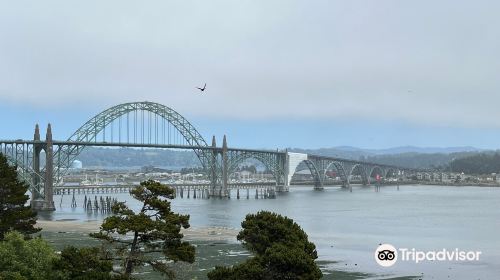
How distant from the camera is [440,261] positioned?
160 ft

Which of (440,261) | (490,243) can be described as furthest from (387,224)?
(440,261)

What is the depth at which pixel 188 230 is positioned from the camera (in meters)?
69.6

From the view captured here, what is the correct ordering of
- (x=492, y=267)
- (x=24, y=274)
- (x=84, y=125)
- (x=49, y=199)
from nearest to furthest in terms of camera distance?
1. (x=24, y=274)
2. (x=492, y=267)
3. (x=49, y=199)
4. (x=84, y=125)

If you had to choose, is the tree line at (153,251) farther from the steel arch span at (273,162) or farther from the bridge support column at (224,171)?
the steel arch span at (273,162)

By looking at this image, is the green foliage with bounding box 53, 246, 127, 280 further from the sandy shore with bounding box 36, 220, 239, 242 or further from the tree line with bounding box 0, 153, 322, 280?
the sandy shore with bounding box 36, 220, 239, 242

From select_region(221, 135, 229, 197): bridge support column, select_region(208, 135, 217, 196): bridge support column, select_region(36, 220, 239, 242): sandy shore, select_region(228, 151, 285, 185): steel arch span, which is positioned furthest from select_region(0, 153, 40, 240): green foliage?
select_region(228, 151, 285, 185): steel arch span

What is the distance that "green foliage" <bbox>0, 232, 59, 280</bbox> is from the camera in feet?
80.6

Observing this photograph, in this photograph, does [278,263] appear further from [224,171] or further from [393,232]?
→ [224,171]

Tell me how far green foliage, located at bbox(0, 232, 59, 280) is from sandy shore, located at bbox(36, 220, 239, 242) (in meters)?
34.2

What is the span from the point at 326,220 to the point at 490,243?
88.6 ft

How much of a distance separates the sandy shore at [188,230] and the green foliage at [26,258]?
34.2 metres

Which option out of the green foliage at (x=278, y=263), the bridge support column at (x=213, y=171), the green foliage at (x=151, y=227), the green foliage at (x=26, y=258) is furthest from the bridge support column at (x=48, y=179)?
the green foliage at (x=151, y=227)

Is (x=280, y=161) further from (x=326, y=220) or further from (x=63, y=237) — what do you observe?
(x=63, y=237)

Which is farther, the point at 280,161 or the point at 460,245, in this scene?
the point at 280,161
